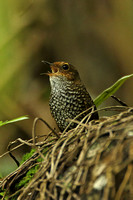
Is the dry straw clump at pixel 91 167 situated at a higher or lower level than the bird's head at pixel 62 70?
lower

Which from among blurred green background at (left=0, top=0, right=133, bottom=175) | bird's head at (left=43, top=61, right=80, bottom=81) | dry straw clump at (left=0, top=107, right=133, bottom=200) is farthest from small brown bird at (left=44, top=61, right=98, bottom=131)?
blurred green background at (left=0, top=0, right=133, bottom=175)

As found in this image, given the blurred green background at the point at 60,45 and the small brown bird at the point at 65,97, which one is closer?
the small brown bird at the point at 65,97

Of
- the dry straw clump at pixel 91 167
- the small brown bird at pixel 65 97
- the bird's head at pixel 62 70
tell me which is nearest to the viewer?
the dry straw clump at pixel 91 167

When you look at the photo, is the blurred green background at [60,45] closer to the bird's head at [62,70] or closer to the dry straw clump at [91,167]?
the bird's head at [62,70]

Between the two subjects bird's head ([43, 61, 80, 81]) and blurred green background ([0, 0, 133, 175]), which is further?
blurred green background ([0, 0, 133, 175])

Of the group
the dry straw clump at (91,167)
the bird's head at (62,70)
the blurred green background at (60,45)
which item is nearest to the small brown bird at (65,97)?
the bird's head at (62,70)

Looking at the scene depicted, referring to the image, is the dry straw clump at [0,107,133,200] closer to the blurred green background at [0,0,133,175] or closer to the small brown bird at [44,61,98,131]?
the small brown bird at [44,61,98,131]
